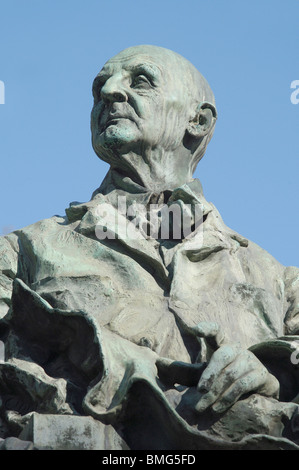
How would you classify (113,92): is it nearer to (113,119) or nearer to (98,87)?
(113,119)

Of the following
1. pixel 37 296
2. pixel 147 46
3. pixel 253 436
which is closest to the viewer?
pixel 253 436

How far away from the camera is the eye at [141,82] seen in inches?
553

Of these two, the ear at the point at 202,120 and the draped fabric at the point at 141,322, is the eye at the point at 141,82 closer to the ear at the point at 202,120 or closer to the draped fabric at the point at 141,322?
the ear at the point at 202,120

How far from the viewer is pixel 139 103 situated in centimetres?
1393

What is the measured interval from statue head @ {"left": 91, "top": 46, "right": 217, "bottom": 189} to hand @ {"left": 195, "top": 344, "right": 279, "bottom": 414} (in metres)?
2.53

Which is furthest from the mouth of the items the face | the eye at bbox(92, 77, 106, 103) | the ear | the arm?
the arm

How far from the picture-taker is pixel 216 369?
11.7 m

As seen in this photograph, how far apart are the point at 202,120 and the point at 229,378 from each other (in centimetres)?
332

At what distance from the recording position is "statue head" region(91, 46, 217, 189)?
13914 mm

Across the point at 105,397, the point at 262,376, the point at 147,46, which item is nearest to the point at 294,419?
the point at 262,376

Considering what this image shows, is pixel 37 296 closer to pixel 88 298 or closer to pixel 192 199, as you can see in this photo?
pixel 88 298

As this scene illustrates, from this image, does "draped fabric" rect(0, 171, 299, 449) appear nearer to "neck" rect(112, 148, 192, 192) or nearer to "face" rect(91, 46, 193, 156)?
"neck" rect(112, 148, 192, 192)

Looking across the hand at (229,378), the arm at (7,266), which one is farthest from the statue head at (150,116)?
the hand at (229,378)

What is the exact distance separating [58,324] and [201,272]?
1465 mm
